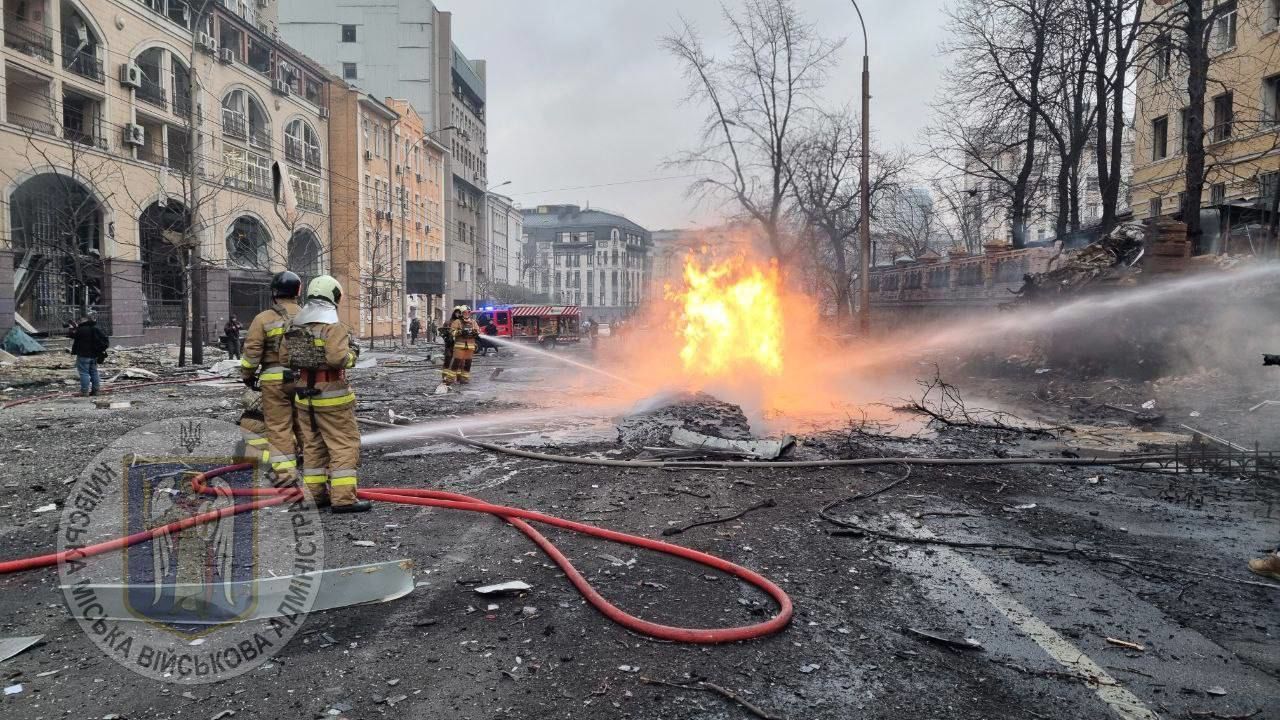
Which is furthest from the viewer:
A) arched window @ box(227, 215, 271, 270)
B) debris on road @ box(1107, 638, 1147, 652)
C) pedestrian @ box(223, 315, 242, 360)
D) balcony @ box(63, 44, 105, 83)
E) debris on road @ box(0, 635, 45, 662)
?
arched window @ box(227, 215, 271, 270)

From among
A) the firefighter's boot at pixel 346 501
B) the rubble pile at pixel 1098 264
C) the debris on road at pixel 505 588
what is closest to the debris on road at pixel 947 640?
the debris on road at pixel 505 588

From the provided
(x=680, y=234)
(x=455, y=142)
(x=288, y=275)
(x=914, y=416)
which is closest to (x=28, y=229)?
(x=680, y=234)

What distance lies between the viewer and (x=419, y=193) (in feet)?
178

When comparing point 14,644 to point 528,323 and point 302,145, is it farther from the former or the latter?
point 302,145

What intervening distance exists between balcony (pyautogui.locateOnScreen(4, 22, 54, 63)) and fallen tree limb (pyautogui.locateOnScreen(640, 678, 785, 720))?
28.4 metres

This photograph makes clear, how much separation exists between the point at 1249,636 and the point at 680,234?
22622 millimetres

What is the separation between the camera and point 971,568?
461 cm

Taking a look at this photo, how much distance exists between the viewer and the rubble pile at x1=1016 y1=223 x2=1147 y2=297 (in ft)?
54.5

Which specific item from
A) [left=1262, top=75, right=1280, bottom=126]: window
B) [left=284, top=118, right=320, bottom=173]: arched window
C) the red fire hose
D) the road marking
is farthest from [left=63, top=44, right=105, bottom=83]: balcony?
[left=1262, top=75, right=1280, bottom=126]: window

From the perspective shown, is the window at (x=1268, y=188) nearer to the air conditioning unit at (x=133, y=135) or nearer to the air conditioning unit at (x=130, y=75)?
the air conditioning unit at (x=133, y=135)

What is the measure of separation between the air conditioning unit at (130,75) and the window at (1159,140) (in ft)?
140

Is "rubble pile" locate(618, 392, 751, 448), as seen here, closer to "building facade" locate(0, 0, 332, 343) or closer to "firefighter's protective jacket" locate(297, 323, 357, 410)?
"firefighter's protective jacket" locate(297, 323, 357, 410)

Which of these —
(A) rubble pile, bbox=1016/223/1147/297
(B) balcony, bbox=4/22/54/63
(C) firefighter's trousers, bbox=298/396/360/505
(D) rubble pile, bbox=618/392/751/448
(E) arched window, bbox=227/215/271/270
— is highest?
(B) balcony, bbox=4/22/54/63

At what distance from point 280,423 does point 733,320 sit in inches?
392
